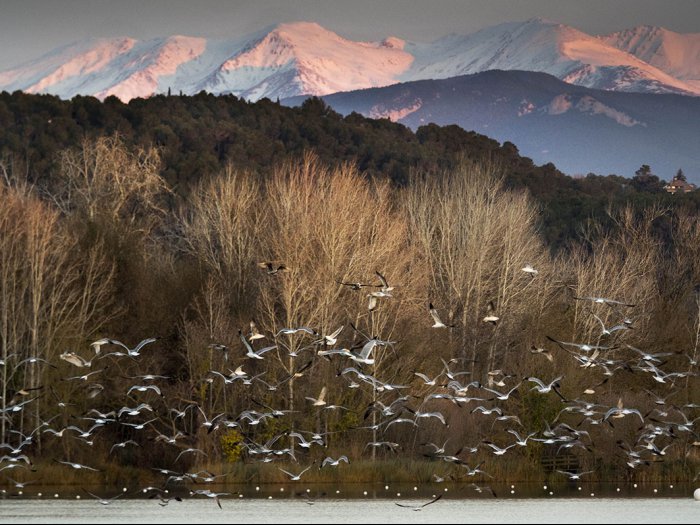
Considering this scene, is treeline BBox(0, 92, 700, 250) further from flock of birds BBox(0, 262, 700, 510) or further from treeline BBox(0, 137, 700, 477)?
flock of birds BBox(0, 262, 700, 510)

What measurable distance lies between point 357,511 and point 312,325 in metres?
13.4

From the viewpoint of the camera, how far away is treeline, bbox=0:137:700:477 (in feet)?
183

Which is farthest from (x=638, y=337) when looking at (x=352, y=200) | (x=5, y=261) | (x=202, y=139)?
(x=202, y=139)

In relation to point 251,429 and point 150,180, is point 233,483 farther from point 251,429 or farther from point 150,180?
point 150,180

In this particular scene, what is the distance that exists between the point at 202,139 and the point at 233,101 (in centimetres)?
2276

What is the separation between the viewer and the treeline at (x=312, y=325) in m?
55.8

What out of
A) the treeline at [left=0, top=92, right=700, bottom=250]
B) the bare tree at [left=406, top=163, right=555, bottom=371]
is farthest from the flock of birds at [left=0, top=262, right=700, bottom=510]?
the treeline at [left=0, top=92, right=700, bottom=250]

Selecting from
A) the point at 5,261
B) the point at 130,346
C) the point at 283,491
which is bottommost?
the point at 283,491

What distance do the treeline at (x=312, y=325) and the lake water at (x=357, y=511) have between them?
3.05m

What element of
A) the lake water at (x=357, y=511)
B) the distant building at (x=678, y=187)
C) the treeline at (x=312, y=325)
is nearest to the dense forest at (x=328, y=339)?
the treeline at (x=312, y=325)

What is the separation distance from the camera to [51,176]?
100 metres

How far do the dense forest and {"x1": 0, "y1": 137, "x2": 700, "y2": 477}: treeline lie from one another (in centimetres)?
13

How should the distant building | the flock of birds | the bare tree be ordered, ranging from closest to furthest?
the flock of birds → the bare tree → the distant building

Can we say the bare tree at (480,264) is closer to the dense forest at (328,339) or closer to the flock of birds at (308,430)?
the dense forest at (328,339)
